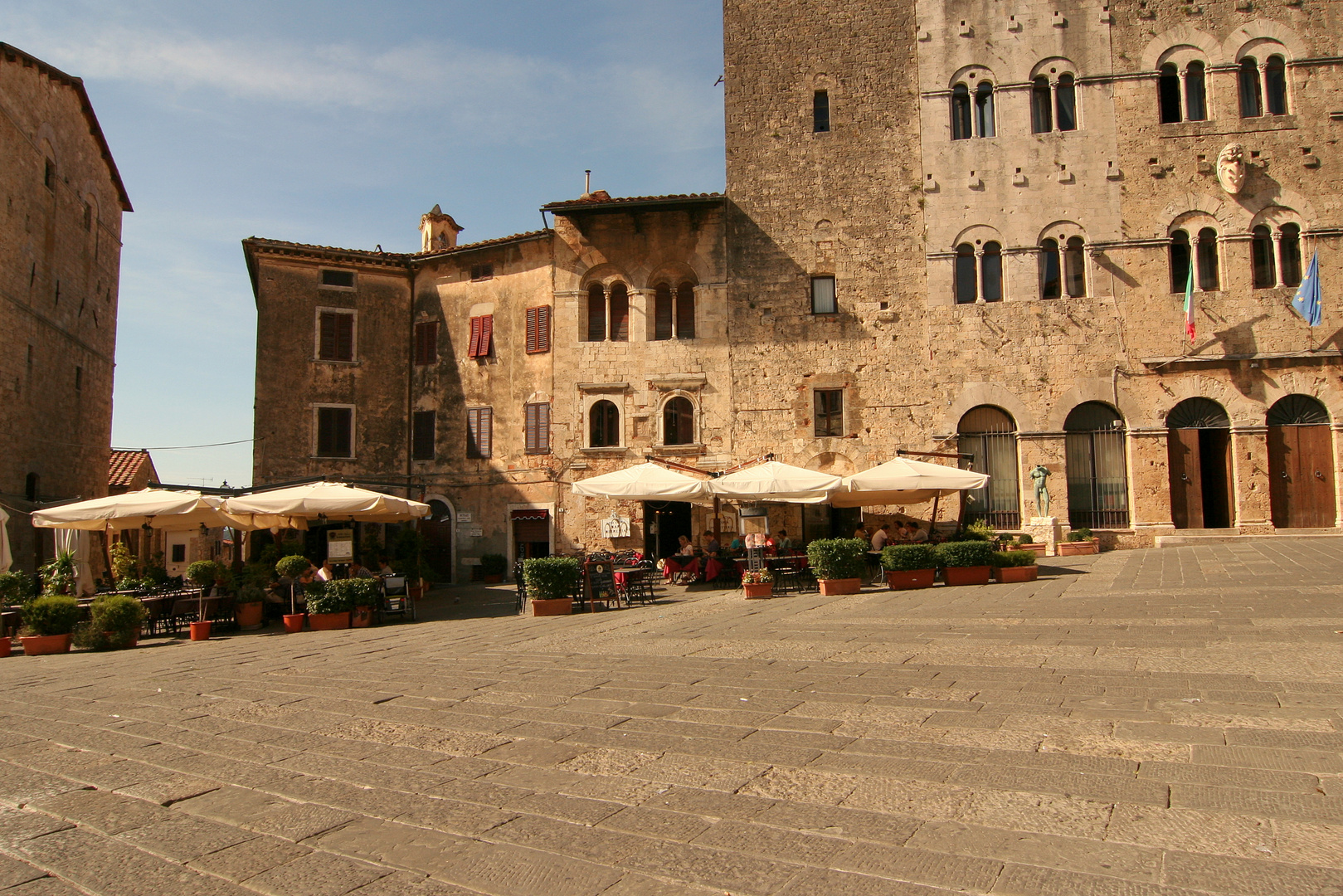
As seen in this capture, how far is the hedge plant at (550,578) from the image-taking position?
13.3m

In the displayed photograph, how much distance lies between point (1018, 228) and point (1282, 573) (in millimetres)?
10734

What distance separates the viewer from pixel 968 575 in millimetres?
14062

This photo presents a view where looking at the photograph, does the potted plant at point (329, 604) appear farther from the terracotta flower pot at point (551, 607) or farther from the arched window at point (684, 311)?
the arched window at point (684, 311)

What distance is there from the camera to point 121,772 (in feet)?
16.1

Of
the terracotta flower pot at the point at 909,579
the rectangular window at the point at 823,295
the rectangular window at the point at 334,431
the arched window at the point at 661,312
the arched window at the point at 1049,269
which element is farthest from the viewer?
the rectangular window at the point at 334,431

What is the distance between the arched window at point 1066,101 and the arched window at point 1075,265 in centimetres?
283

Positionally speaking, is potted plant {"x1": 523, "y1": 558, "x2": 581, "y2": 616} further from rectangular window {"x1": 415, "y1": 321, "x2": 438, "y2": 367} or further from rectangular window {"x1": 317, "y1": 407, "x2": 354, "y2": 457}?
rectangular window {"x1": 317, "y1": 407, "x2": 354, "y2": 457}

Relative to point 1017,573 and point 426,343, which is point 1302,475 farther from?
point 426,343

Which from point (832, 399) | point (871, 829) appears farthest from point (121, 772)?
point (832, 399)

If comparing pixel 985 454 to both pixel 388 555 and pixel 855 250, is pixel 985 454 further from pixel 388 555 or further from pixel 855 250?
pixel 388 555

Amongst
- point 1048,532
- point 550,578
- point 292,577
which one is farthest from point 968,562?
point 292,577

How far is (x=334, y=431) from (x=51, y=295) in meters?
7.09

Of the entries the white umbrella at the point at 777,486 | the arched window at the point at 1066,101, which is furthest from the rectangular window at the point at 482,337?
the arched window at the point at 1066,101

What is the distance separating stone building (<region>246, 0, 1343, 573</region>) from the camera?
1964 centimetres
